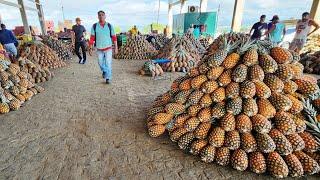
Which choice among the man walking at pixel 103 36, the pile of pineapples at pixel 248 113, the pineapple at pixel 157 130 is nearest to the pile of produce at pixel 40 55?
the man walking at pixel 103 36

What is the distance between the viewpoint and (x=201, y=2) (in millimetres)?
18906

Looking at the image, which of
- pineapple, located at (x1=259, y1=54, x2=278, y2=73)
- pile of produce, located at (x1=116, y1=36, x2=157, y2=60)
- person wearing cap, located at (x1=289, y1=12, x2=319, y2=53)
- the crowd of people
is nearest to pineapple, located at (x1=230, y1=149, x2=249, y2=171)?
pineapple, located at (x1=259, y1=54, x2=278, y2=73)

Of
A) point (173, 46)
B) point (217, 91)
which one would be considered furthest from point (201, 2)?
point (217, 91)

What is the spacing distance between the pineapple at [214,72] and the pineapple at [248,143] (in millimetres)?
790

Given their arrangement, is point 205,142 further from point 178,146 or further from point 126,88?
point 126,88

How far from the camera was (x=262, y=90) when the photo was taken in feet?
8.13

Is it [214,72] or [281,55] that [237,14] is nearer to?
[281,55]

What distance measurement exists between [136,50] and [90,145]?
8.97m

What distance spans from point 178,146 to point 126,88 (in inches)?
124

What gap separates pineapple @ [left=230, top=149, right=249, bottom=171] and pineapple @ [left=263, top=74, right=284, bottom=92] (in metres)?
0.86

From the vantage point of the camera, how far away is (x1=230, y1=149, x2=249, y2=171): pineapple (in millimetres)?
2305

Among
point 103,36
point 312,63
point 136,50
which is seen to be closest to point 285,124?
point 103,36

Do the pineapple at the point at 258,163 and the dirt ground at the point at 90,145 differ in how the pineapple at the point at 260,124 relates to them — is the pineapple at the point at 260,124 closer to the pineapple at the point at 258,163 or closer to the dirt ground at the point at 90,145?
the pineapple at the point at 258,163

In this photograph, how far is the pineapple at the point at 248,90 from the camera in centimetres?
246
